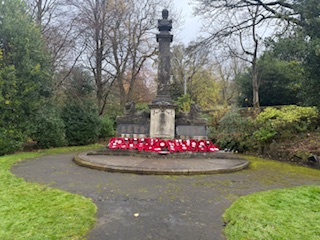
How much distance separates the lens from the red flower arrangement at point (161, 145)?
8748 millimetres

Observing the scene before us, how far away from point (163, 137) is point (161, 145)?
80cm

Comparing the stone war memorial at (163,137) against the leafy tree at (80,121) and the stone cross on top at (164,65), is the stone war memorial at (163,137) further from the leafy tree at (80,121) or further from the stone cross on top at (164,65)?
the leafy tree at (80,121)

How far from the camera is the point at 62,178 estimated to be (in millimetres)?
5750

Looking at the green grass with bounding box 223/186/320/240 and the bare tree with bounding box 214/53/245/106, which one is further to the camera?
the bare tree with bounding box 214/53/245/106

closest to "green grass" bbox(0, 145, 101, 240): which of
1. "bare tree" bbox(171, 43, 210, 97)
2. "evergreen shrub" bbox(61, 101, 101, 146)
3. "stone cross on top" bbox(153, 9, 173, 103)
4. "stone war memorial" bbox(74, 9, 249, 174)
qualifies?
"stone war memorial" bbox(74, 9, 249, 174)

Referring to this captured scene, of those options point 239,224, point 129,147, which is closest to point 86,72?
point 129,147

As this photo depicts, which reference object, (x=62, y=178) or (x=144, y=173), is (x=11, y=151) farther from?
(x=144, y=173)

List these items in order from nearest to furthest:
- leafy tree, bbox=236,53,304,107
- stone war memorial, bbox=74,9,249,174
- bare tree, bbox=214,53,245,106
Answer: stone war memorial, bbox=74,9,249,174, leafy tree, bbox=236,53,304,107, bare tree, bbox=214,53,245,106

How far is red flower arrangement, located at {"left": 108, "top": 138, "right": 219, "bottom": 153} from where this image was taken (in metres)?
8.75

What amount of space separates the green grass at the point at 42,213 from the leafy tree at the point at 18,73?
6047 millimetres

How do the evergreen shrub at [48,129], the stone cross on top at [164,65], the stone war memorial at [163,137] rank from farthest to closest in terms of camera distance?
the evergreen shrub at [48,129] < the stone cross on top at [164,65] < the stone war memorial at [163,137]

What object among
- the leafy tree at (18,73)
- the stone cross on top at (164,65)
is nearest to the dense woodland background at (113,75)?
the leafy tree at (18,73)

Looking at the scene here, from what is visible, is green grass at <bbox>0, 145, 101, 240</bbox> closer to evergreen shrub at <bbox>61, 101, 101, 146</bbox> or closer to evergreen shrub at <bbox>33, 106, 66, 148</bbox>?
evergreen shrub at <bbox>33, 106, 66, 148</bbox>

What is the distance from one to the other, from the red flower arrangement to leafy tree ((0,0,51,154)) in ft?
14.5
